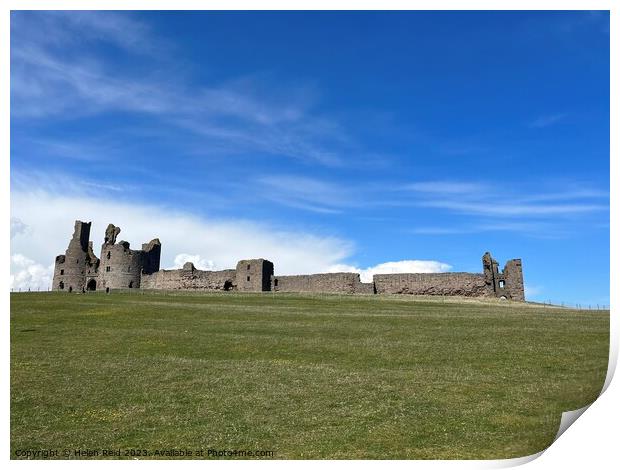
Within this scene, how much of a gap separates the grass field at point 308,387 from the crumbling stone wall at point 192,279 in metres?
50.2

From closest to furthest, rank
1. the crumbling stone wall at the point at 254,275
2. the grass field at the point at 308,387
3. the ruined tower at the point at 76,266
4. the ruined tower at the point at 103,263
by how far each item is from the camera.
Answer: the grass field at the point at 308,387
the crumbling stone wall at the point at 254,275
the ruined tower at the point at 103,263
the ruined tower at the point at 76,266

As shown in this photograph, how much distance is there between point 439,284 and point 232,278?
3227 cm

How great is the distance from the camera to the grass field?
12367 mm

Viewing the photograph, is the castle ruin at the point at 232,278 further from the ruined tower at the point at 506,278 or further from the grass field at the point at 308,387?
the grass field at the point at 308,387

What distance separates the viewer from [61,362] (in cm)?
2052

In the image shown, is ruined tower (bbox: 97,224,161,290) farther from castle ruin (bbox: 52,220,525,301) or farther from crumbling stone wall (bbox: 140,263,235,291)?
crumbling stone wall (bbox: 140,263,235,291)

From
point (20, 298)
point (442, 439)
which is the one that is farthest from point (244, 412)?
point (20, 298)

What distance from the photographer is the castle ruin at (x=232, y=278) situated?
66.2m

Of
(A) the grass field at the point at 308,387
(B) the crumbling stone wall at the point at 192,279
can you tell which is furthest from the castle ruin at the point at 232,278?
(A) the grass field at the point at 308,387

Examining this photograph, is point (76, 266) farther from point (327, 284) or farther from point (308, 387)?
point (308, 387)

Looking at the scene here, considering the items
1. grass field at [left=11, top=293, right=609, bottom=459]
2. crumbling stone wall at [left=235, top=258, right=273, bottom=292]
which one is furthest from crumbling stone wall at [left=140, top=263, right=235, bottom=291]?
grass field at [left=11, top=293, right=609, bottom=459]
